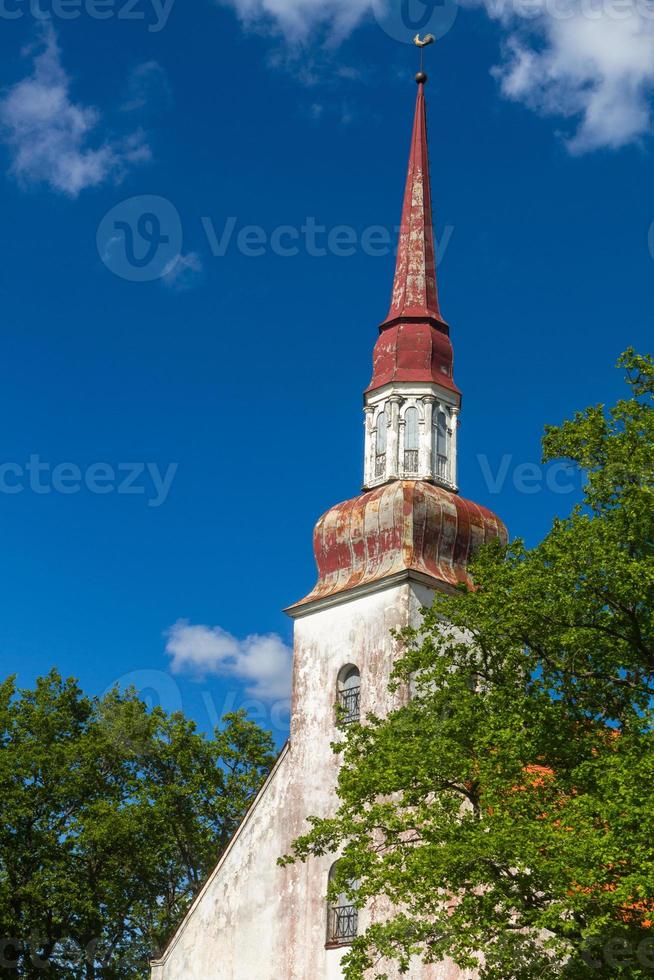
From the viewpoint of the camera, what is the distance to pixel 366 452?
Answer: 33.6m

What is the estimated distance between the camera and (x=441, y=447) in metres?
33.5

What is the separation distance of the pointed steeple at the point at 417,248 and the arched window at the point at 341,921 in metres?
14.2

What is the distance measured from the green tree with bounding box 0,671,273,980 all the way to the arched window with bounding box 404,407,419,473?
51.7 ft

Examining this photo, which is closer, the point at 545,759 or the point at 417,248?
the point at 545,759

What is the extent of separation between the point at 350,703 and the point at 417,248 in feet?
41.2

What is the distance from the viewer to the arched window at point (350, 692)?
30844mm

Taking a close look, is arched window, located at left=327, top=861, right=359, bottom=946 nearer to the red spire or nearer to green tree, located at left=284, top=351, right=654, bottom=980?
green tree, located at left=284, top=351, right=654, bottom=980

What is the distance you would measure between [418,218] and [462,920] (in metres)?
21.5

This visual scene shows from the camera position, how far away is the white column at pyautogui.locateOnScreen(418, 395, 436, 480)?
108 feet

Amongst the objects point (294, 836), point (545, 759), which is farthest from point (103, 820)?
point (545, 759)

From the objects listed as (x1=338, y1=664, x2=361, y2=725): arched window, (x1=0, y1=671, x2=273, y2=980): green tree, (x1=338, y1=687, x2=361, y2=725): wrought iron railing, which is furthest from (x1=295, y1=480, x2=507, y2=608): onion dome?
(x1=0, y1=671, x2=273, y2=980): green tree

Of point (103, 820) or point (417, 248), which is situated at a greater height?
point (417, 248)

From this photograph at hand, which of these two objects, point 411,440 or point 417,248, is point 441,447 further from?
point 417,248

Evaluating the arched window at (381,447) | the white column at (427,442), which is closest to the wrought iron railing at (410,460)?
the white column at (427,442)
